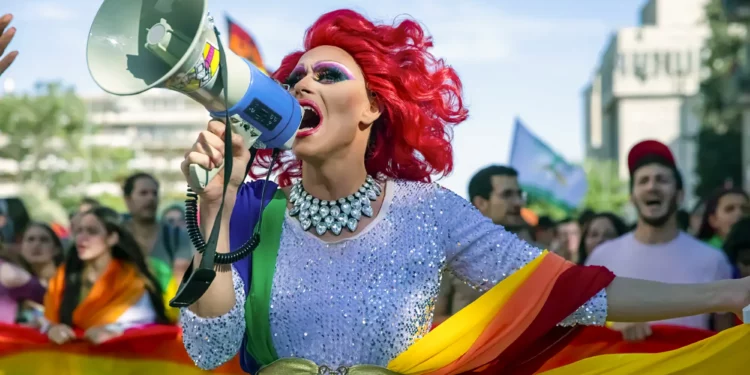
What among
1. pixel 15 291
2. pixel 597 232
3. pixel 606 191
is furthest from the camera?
pixel 606 191

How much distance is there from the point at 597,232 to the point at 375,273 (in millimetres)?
5785

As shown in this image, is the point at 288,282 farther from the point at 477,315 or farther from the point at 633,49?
the point at 633,49

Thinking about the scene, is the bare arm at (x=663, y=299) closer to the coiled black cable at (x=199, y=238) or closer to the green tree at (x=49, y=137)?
the coiled black cable at (x=199, y=238)

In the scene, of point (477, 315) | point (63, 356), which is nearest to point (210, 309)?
point (477, 315)

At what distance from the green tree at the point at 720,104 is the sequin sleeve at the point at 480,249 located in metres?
34.0

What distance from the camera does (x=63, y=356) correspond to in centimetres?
616

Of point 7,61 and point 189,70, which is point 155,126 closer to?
point 7,61

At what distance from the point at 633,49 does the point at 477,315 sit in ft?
316

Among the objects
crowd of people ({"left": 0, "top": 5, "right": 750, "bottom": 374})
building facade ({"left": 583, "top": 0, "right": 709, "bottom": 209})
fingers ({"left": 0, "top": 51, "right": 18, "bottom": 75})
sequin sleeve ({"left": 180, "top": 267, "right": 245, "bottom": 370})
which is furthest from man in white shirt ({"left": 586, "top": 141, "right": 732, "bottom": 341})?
building facade ({"left": 583, "top": 0, "right": 709, "bottom": 209})

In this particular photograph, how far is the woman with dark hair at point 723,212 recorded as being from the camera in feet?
26.2

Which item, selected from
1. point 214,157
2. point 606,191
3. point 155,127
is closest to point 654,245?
point 214,157

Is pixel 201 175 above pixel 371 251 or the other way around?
above

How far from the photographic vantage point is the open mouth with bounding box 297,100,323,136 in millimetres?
3285

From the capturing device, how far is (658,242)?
6000mm
